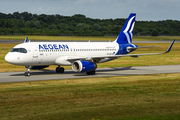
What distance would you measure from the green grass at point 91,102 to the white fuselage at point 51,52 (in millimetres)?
6602

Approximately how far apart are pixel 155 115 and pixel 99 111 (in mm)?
3152

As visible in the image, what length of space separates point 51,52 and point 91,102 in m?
16.8

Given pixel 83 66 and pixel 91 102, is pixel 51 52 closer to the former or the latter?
pixel 83 66

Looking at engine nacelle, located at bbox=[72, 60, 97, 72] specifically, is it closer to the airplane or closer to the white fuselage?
the airplane

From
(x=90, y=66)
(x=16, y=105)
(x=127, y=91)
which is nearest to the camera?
(x=16, y=105)

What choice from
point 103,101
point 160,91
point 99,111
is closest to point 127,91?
point 160,91

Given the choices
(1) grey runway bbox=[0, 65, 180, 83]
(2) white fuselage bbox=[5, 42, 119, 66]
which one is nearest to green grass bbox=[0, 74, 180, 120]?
(1) grey runway bbox=[0, 65, 180, 83]

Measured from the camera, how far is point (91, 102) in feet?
62.2

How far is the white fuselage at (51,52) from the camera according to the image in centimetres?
3250

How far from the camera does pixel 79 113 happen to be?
16.0 meters

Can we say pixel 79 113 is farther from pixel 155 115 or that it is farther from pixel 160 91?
pixel 160 91

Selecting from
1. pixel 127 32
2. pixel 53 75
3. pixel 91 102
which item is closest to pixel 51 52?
pixel 53 75

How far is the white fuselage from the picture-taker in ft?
107

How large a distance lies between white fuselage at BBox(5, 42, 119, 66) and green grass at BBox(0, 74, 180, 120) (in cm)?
660
